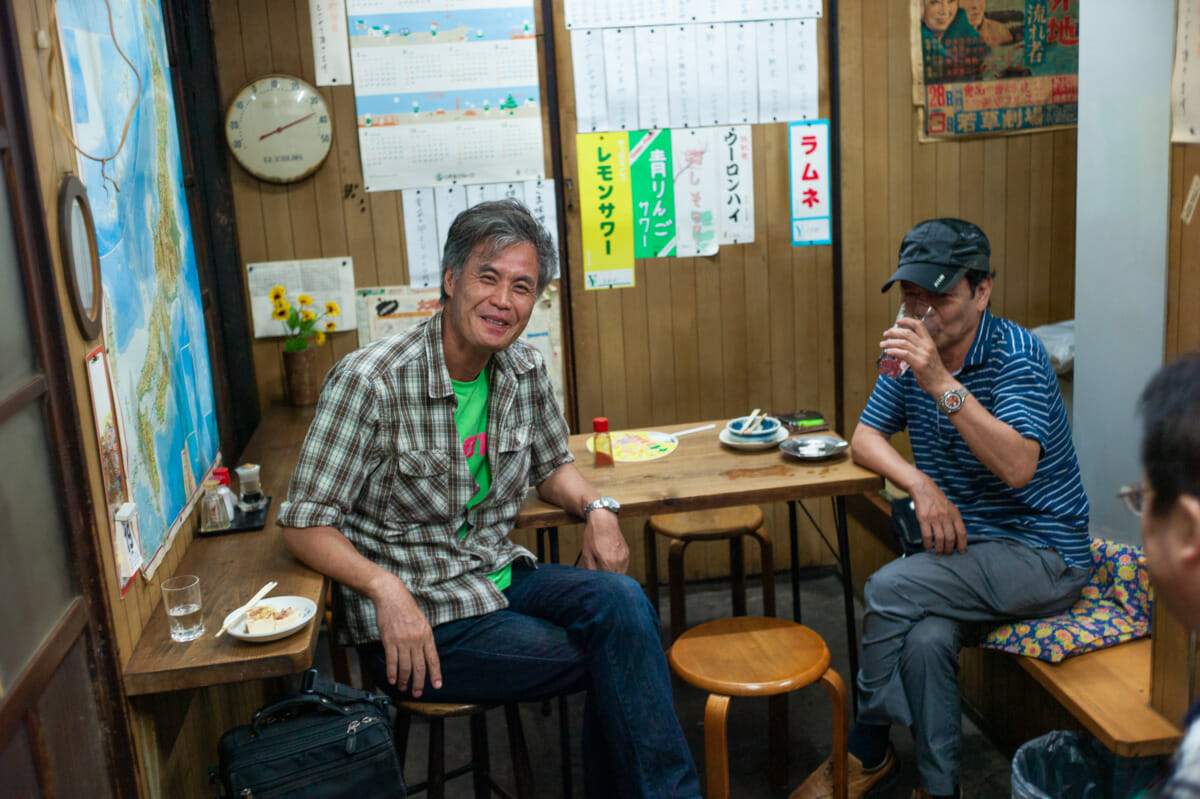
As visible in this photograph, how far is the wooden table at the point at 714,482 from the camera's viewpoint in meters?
2.43

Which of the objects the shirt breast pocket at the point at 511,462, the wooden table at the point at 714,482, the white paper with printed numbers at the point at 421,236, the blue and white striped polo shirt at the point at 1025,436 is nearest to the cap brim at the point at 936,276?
the blue and white striped polo shirt at the point at 1025,436

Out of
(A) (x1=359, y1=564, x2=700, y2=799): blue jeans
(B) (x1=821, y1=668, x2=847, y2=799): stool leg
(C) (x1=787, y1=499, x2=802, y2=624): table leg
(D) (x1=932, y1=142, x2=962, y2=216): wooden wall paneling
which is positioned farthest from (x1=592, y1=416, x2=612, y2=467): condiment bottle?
(D) (x1=932, y1=142, x2=962, y2=216): wooden wall paneling

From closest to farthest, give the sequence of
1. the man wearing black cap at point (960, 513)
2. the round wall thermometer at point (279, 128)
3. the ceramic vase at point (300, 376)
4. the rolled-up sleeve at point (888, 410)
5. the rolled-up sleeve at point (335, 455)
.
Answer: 1. the rolled-up sleeve at point (335, 455)
2. the man wearing black cap at point (960, 513)
3. the rolled-up sleeve at point (888, 410)
4. the round wall thermometer at point (279, 128)
5. the ceramic vase at point (300, 376)

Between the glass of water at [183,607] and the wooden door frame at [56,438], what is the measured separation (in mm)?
159

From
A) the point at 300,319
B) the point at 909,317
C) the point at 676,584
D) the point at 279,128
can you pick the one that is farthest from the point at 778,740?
the point at 279,128

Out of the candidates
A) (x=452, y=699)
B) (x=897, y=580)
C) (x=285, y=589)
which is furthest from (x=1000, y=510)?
(x=285, y=589)

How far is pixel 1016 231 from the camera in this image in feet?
12.8

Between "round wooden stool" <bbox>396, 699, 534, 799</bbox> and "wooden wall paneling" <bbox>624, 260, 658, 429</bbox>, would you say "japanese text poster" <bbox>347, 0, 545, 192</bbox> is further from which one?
"round wooden stool" <bbox>396, 699, 534, 799</bbox>

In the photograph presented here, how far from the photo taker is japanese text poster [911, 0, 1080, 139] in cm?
373

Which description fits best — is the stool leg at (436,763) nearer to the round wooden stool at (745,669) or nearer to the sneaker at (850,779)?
the round wooden stool at (745,669)

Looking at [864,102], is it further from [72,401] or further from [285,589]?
[72,401]

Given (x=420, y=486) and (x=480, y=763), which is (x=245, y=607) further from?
(x=480, y=763)

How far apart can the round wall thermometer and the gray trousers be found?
2412 millimetres

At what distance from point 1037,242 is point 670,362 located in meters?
1.51
